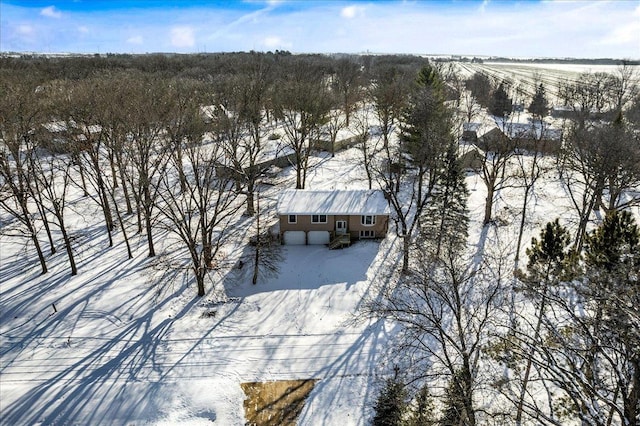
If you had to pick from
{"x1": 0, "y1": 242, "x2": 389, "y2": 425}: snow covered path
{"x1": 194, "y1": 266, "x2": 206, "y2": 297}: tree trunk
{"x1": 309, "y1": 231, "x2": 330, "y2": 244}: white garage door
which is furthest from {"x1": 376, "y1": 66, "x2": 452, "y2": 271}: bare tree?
{"x1": 194, "y1": 266, "x2": 206, "y2": 297}: tree trunk

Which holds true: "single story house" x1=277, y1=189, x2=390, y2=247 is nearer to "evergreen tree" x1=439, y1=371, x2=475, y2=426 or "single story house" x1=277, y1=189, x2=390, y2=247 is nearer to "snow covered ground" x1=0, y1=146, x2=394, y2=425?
"snow covered ground" x1=0, y1=146, x2=394, y2=425

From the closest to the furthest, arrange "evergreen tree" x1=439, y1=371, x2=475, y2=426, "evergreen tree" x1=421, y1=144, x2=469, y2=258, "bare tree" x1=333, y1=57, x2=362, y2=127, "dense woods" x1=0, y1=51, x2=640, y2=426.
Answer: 1. "dense woods" x1=0, y1=51, x2=640, y2=426
2. "evergreen tree" x1=439, y1=371, x2=475, y2=426
3. "evergreen tree" x1=421, y1=144, x2=469, y2=258
4. "bare tree" x1=333, y1=57, x2=362, y2=127

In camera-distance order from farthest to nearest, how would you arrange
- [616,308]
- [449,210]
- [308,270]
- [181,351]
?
[449,210] → [308,270] → [181,351] → [616,308]

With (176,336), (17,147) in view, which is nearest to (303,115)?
(17,147)

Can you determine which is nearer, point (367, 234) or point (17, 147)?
point (17, 147)

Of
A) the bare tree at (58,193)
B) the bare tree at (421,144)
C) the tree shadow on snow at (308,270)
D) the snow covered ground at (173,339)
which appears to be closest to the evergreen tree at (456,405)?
the snow covered ground at (173,339)

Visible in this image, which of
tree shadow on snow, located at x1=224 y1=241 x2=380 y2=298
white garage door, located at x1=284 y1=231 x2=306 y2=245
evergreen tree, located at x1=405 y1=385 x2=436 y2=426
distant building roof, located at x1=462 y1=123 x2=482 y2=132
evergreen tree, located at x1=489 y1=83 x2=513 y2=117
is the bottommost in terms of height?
evergreen tree, located at x1=405 y1=385 x2=436 y2=426

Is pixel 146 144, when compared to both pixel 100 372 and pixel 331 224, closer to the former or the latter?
pixel 331 224
